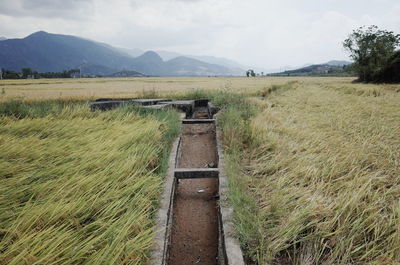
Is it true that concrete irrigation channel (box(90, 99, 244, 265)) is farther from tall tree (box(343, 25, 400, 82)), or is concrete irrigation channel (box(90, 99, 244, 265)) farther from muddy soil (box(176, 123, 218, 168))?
tall tree (box(343, 25, 400, 82))

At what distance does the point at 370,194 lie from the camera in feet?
7.56

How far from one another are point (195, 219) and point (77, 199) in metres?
1.30

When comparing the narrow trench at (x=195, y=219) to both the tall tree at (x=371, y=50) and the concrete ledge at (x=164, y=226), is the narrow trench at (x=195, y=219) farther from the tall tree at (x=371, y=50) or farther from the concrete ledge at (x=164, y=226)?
the tall tree at (x=371, y=50)

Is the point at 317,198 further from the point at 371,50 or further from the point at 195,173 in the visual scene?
the point at 371,50

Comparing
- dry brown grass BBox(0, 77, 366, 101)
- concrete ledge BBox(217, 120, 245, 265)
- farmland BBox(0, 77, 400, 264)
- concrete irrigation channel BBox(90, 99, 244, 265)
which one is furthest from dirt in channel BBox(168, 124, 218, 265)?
dry brown grass BBox(0, 77, 366, 101)

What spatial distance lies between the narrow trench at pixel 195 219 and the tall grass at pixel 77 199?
45cm

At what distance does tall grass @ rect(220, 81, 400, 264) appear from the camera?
1.77m

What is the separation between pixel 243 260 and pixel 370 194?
1422mm

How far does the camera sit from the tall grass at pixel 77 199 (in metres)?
1.47

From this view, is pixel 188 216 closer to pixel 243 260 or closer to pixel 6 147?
pixel 243 260

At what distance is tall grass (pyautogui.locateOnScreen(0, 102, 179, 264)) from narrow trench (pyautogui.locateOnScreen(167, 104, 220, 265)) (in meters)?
0.45

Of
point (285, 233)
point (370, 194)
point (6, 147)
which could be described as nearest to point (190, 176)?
point (285, 233)

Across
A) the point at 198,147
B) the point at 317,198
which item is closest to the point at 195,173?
the point at 317,198

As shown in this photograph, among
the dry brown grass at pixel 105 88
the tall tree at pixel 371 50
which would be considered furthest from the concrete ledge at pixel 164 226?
the tall tree at pixel 371 50
